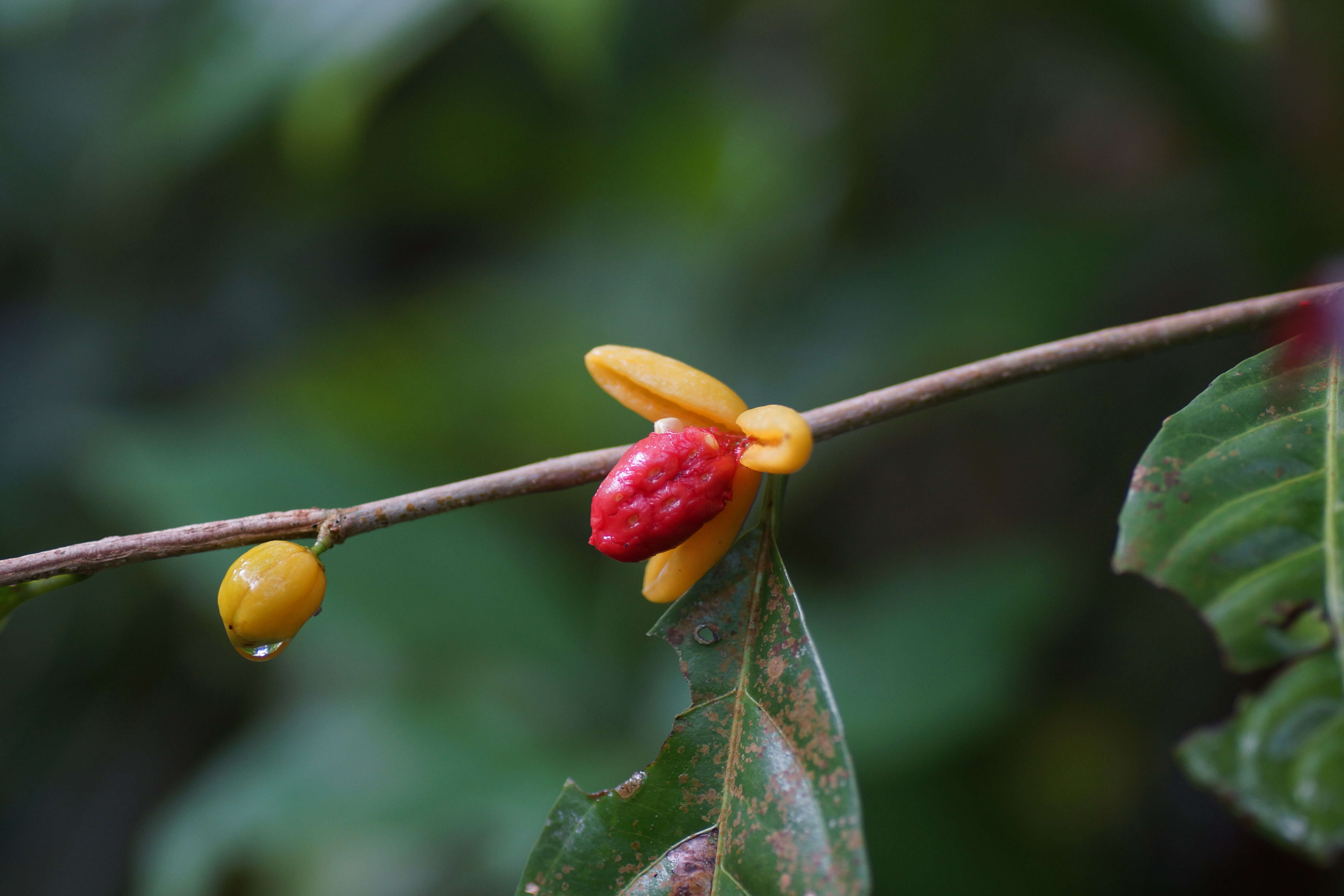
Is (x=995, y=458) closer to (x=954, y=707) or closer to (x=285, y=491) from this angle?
(x=954, y=707)

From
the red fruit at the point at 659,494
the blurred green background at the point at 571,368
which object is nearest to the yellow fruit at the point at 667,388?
the red fruit at the point at 659,494

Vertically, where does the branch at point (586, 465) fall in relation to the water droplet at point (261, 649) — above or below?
above

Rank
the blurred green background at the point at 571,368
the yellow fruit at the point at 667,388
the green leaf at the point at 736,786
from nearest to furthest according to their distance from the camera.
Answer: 1. the green leaf at the point at 736,786
2. the yellow fruit at the point at 667,388
3. the blurred green background at the point at 571,368

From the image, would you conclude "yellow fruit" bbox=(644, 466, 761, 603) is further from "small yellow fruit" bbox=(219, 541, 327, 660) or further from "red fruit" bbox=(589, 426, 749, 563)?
"small yellow fruit" bbox=(219, 541, 327, 660)

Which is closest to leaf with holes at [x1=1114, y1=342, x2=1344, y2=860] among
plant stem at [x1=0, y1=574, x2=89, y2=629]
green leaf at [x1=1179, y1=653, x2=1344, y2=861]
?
green leaf at [x1=1179, y1=653, x2=1344, y2=861]

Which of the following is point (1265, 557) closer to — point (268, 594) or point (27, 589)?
point (268, 594)

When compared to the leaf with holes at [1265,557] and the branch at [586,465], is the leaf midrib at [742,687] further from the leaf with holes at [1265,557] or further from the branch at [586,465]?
the leaf with holes at [1265,557]

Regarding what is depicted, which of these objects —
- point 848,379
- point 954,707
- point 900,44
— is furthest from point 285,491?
point 900,44

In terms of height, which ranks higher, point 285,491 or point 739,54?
point 739,54
